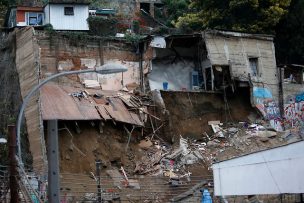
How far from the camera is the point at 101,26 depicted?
49156 millimetres

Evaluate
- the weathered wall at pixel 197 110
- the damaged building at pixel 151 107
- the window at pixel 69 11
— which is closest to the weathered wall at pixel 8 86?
the damaged building at pixel 151 107

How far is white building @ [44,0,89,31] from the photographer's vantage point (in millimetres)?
47750

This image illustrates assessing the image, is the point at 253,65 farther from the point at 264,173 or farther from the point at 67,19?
the point at 264,173

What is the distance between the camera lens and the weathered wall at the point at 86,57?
3706 centimetres

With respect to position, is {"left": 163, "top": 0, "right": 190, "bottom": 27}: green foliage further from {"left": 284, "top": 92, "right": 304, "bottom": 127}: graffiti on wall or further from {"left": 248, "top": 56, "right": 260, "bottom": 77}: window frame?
{"left": 284, "top": 92, "right": 304, "bottom": 127}: graffiti on wall

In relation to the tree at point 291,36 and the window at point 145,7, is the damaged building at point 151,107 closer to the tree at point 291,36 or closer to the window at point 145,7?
the tree at point 291,36

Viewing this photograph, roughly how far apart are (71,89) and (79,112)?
278 centimetres

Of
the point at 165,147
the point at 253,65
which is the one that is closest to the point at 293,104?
the point at 253,65

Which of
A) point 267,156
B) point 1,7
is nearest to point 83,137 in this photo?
point 267,156

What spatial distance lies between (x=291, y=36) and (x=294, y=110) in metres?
7.41

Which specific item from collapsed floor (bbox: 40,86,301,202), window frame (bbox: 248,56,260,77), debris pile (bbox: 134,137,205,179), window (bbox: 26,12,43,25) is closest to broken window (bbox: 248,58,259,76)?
window frame (bbox: 248,56,260,77)

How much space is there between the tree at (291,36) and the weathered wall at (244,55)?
4219mm

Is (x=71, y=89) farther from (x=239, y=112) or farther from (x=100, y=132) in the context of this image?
(x=239, y=112)

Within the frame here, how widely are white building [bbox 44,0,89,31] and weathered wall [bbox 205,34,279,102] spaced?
12.2 m
